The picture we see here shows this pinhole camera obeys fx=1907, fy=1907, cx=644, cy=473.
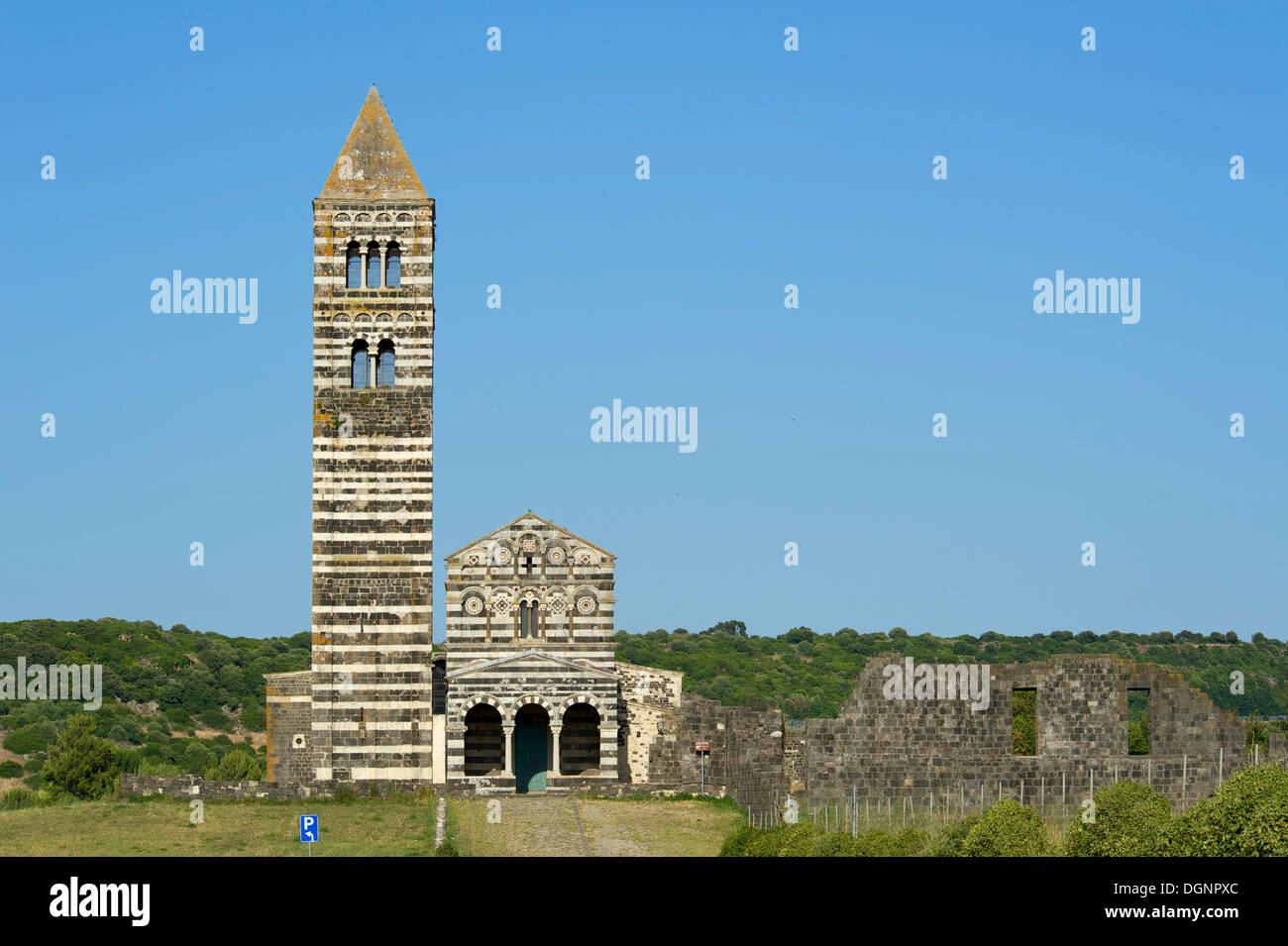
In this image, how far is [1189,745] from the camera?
45.6m

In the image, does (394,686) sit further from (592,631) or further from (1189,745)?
(1189,745)

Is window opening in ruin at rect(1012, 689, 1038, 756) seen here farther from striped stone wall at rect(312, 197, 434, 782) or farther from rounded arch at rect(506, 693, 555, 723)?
striped stone wall at rect(312, 197, 434, 782)

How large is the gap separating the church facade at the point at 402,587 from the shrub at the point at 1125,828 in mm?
24381

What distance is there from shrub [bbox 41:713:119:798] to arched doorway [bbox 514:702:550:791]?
1564 centimetres

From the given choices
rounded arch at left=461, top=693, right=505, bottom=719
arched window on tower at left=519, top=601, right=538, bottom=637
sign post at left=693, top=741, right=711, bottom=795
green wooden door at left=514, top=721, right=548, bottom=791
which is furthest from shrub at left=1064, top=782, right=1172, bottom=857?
arched window on tower at left=519, top=601, right=538, bottom=637

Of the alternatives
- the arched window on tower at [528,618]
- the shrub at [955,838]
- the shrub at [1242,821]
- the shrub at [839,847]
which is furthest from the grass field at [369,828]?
the shrub at [1242,821]

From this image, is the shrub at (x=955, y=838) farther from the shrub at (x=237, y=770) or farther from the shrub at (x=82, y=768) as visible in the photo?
the shrub at (x=82, y=768)

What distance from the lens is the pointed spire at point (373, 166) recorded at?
5656 centimetres

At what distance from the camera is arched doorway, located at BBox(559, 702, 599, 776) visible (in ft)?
193

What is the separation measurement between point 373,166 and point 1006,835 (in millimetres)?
32158

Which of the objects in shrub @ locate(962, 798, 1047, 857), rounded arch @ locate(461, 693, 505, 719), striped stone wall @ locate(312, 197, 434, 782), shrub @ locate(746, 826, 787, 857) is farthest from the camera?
rounded arch @ locate(461, 693, 505, 719)

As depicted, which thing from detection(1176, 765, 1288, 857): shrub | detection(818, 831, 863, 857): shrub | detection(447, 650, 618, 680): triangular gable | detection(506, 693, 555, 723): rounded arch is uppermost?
detection(447, 650, 618, 680): triangular gable

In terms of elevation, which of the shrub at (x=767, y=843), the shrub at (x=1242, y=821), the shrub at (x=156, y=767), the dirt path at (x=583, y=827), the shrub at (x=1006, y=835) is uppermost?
the shrub at (x=1242, y=821)
